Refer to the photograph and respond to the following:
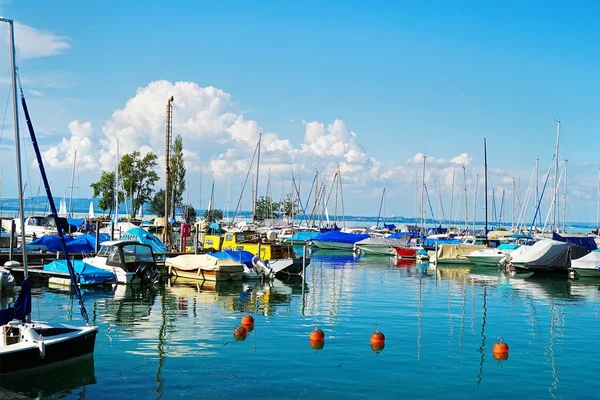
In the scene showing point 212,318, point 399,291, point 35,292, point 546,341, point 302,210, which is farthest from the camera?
point 302,210

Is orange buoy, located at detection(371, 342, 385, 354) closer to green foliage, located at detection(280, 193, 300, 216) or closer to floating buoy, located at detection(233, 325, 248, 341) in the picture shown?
floating buoy, located at detection(233, 325, 248, 341)

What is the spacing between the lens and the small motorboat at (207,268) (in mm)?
41594

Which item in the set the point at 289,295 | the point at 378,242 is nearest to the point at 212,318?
the point at 289,295

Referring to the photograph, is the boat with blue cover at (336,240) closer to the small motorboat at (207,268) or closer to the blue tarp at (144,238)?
the blue tarp at (144,238)

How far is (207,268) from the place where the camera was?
4184 centimetres

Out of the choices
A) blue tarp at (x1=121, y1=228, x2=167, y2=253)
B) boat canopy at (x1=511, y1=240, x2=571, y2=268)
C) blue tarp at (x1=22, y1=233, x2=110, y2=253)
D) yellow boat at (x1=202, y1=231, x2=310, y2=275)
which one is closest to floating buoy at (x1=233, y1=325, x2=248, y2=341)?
yellow boat at (x1=202, y1=231, x2=310, y2=275)

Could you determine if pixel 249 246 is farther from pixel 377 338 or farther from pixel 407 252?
pixel 407 252

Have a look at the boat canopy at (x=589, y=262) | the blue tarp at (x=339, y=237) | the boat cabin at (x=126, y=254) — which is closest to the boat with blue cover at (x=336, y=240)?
the blue tarp at (x=339, y=237)

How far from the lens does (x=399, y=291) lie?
4119 cm

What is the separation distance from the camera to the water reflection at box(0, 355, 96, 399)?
669 inches

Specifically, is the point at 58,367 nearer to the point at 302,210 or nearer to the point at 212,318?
the point at 212,318

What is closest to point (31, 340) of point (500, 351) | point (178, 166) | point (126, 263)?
point (500, 351)

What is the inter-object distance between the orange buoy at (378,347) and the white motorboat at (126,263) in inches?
737

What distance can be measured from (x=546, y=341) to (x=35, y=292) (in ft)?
84.8
